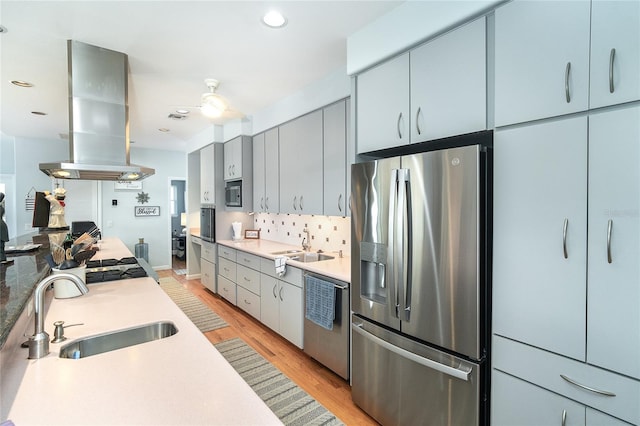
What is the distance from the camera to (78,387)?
3.34 feet

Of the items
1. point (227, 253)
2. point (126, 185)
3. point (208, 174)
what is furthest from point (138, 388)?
point (126, 185)

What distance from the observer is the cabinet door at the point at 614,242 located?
3.61 feet

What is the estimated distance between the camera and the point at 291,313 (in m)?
3.06

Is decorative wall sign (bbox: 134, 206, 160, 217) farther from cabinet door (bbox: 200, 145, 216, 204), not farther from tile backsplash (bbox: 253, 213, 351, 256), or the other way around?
tile backsplash (bbox: 253, 213, 351, 256)

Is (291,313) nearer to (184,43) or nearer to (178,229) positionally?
(184,43)

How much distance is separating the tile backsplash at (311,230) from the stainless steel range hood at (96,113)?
192 cm

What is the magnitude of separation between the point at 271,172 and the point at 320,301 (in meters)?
1.95

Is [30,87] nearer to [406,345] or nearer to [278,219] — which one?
[278,219]

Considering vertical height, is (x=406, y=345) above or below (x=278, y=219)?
below

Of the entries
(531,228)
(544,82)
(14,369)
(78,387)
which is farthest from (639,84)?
(14,369)

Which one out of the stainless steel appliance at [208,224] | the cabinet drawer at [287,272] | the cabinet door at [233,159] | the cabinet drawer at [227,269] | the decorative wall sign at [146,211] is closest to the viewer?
the cabinet drawer at [287,272]

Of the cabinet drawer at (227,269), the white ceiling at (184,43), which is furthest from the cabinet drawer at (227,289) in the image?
the white ceiling at (184,43)

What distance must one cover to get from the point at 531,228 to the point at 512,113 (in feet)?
1.74

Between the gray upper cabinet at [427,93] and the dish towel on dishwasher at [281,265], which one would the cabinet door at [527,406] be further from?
the dish towel on dishwasher at [281,265]
